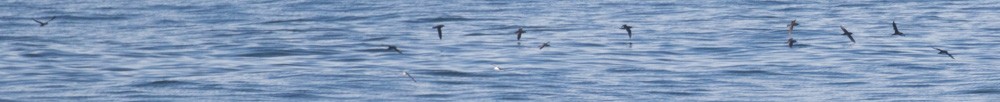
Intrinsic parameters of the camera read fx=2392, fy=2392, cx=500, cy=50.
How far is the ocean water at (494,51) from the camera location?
46062 millimetres

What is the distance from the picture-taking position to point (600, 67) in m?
51.8

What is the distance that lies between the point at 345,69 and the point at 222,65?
305 cm

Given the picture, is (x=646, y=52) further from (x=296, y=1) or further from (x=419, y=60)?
(x=296, y=1)

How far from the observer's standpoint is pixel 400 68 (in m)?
51.3

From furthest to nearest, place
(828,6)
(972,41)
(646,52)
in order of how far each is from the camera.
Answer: (828,6)
(972,41)
(646,52)

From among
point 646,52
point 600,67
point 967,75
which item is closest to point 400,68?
point 600,67

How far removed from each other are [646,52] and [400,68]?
7915 millimetres

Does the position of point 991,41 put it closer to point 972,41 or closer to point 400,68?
point 972,41

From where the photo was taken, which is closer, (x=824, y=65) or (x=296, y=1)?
(x=824, y=65)

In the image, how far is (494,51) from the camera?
57.4 meters

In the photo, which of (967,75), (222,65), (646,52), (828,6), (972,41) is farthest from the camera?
(828,6)

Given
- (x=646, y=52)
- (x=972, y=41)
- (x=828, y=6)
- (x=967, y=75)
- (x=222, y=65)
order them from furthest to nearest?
(x=828, y=6) < (x=972, y=41) < (x=646, y=52) < (x=222, y=65) < (x=967, y=75)

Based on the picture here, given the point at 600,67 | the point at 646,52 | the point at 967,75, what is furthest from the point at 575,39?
the point at 967,75

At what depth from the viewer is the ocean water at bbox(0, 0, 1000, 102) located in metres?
46.1
